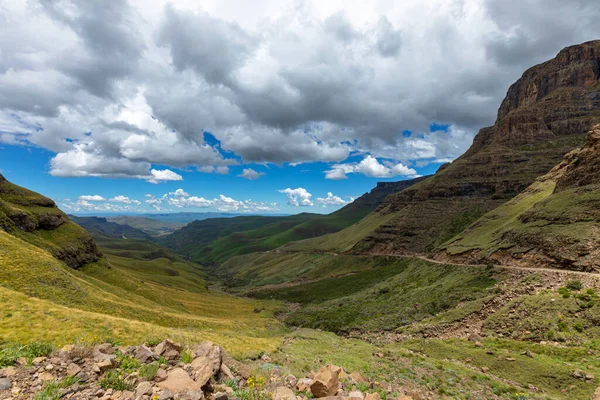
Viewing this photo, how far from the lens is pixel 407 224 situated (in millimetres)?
148500

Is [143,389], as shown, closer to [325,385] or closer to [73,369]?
[73,369]

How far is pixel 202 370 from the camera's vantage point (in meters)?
11.3

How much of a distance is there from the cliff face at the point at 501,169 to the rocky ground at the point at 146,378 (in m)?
127

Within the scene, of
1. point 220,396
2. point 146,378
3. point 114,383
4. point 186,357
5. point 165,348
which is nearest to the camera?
point 220,396

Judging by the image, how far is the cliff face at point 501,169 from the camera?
440ft

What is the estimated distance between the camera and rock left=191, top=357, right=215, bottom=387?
10.7 metres

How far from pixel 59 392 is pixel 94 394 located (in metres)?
1.04

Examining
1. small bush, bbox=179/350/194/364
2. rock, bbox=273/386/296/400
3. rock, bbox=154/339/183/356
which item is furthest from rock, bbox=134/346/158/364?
rock, bbox=273/386/296/400

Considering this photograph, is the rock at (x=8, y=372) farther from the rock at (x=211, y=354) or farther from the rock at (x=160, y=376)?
the rock at (x=211, y=354)

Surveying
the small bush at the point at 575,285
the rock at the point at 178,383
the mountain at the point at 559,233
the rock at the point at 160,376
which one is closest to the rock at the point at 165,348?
the rock at the point at 160,376

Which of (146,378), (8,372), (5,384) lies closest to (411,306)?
Result: (146,378)

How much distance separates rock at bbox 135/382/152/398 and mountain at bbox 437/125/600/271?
64.7 metres

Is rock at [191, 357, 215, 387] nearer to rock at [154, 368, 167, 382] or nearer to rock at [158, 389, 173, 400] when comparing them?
rock at [154, 368, 167, 382]

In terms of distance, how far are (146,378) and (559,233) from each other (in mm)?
75122
